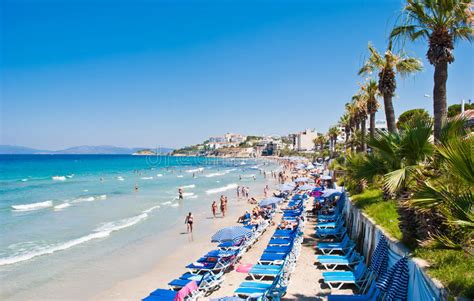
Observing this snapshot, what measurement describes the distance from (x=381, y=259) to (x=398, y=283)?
5.86 ft

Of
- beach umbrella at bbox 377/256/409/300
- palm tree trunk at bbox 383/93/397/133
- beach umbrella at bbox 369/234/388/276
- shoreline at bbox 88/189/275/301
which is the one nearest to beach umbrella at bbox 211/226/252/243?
shoreline at bbox 88/189/275/301

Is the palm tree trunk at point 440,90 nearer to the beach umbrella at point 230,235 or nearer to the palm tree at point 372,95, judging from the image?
the beach umbrella at point 230,235

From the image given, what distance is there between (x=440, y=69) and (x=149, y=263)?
470 inches

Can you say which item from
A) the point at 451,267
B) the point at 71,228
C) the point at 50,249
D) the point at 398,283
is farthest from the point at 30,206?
the point at 451,267

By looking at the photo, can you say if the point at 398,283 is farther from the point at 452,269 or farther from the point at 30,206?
the point at 30,206

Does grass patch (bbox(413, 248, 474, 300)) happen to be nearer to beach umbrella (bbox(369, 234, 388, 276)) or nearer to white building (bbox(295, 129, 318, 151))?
beach umbrella (bbox(369, 234, 388, 276))

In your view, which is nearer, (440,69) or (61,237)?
(440,69)

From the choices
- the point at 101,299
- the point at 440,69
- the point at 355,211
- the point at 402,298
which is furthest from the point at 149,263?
the point at 440,69

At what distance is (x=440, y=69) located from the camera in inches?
368

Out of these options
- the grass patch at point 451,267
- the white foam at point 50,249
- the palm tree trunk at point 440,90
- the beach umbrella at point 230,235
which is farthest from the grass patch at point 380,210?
the white foam at point 50,249

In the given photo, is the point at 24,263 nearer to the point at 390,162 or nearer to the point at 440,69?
the point at 390,162

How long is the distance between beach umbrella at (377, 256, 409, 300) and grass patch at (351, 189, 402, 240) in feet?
4.07

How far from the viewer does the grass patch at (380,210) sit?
876 centimetres

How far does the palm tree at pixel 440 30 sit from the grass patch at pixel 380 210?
8.54ft
